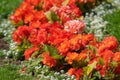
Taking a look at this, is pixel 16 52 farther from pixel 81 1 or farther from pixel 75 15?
pixel 81 1

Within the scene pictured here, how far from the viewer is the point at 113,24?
995 centimetres

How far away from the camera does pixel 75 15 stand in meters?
9.83

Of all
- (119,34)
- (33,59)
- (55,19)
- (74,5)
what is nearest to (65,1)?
(74,5)

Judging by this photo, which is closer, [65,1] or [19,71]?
[19,71]

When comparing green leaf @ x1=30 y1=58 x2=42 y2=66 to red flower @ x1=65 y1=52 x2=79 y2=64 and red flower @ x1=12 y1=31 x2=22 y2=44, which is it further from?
red flower @ x1=12 y1=31 x2=22 y2=44

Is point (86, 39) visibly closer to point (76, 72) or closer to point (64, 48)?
point (64, 48)

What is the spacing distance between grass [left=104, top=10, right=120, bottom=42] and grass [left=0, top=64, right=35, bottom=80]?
2.19 m

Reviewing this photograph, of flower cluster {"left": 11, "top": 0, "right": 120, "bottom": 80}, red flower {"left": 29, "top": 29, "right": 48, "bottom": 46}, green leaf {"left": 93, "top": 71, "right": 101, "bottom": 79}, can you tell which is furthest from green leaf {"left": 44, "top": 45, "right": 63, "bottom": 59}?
green leaf {"left": 93, "top": 71, "right": 101, "bottom": 79}

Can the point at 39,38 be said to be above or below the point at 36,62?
above

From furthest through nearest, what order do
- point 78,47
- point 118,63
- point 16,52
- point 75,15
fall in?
point 75,15
point 16,52
point 78,47
point 118,63

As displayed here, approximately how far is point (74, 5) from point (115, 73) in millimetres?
3151

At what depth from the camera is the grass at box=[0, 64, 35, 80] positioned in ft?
25.5

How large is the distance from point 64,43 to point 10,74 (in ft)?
3.42

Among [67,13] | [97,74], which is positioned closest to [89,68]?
[97,74]
